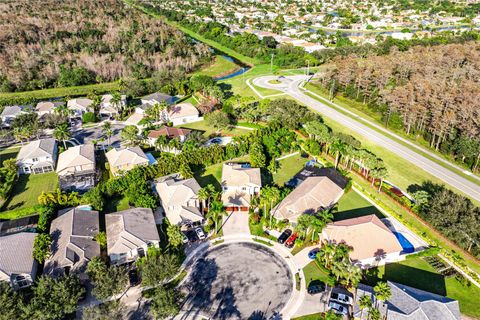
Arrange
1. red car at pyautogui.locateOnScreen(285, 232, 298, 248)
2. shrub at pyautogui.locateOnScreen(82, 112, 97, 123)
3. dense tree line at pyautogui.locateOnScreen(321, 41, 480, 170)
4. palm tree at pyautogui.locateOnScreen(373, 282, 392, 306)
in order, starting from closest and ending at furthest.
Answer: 1. palm tree at pyautogui.locateOnScreen(373, 282, 392, 306)
2. red car at pyautogui.locateOnScreen(285, 232, 298, 248)
3. dense tree line at pyautogui.locateOnScreen(321, 41, 480, 170)
4. shrub at pyautogui.locateOnScreen(82, 112, 97, 123)

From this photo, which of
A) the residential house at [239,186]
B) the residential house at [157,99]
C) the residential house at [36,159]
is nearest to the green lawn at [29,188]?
the residential house at [36,159]

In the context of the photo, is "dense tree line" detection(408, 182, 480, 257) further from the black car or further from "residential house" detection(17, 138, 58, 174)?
"residential house" detection(17, 138, 58, 174)

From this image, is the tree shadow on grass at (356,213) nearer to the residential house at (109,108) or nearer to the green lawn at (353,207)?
the green lawn at (353,207)

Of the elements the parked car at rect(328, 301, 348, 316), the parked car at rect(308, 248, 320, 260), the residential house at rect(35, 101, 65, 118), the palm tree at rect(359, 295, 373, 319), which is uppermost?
the palm tree at rect(359, 295, 373, 319)

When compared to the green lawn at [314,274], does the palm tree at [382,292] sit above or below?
above

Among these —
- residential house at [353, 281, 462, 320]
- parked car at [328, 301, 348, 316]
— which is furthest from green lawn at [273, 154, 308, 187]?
residential house at [353, 281, 462, 320]

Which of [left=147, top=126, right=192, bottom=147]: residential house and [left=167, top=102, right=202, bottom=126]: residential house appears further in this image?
[left=167, top=102, right=202, bottom=126]: residential house

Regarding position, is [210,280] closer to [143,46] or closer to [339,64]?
[339,64]
